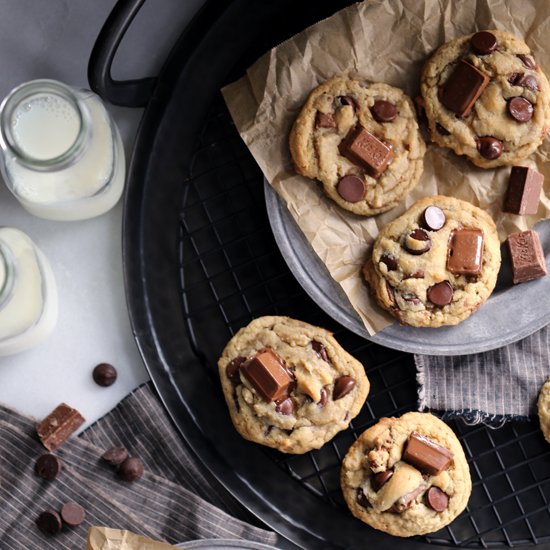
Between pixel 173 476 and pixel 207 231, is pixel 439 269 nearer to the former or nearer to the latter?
pixel 207 231

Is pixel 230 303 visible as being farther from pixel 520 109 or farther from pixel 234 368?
pixel 520 109

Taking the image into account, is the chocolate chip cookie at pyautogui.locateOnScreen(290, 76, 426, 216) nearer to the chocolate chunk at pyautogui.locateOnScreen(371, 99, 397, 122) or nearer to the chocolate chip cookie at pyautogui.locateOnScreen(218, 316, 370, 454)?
the chocolate chunk at pyautogui.locateOnScreen(371, 99, 397, 122)

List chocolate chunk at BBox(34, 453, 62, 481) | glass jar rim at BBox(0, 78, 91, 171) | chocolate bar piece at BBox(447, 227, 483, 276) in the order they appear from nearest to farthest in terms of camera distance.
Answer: glass jar rim at BBox(0, 78, 91, 171) < chocolate bar piece at BBox(447, 227, 483, 276) < chocolate chunk at BBox(34, 453, 62, 481)

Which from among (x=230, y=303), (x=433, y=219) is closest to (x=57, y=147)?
(x=230, y=303)

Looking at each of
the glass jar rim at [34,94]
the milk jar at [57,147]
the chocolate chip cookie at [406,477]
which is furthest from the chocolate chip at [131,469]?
the glass jar rim at [34,94]

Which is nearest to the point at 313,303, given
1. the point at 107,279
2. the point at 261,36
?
the point at 107,279

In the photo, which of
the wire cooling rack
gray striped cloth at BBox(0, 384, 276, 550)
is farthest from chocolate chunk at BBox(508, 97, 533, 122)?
gray striped cloth at BBox(0, 384, 276, 550)
